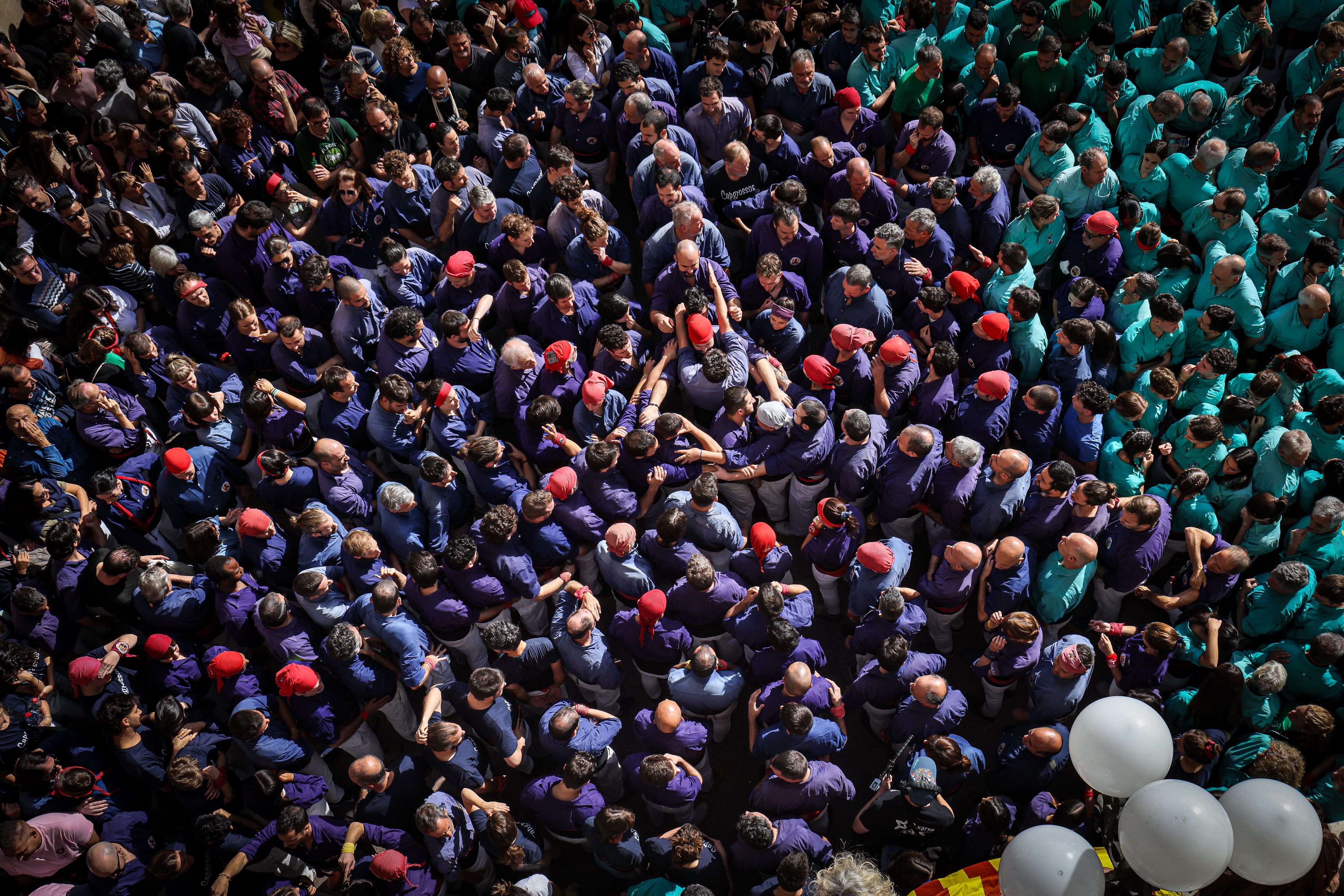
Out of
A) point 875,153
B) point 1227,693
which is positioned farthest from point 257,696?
point 875,153

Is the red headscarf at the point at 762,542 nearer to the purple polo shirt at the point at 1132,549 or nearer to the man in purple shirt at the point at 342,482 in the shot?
the purple polo shirt at the point at 1132,549

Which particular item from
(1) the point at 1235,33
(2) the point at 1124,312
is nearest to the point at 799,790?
(2) the point at 1124,312

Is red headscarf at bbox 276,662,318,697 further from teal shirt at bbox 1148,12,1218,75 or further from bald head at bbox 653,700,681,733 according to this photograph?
teal shirt at bbox 1148,12,1218,75

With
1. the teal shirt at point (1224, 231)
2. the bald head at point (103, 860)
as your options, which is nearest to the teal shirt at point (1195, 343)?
the teal shirt at point (1224, 231)

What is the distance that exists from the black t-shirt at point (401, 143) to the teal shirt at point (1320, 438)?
350 inches

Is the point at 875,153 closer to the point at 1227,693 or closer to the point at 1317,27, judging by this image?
the point at 1317,27

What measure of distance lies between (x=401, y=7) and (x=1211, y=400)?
9.93 metres

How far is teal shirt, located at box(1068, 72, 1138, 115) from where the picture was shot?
939 cm

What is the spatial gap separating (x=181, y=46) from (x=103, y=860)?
8.78 meters

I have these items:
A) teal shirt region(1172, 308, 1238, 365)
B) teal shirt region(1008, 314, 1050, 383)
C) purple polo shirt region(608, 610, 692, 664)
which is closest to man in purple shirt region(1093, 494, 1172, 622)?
teal shirt region(1008, 314, 1050, 383)

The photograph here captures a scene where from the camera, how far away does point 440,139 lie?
9695mm

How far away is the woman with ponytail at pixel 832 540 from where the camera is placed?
702 centimetres

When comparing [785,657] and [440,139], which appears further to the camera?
[440,139]

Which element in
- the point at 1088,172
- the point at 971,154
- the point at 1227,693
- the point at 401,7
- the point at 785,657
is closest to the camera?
the point at 1227,693
